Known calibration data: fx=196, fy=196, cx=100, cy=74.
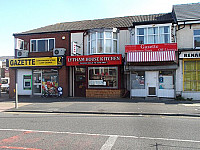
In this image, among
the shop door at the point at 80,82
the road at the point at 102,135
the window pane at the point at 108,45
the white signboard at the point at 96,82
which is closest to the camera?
the road at the point at 102,135

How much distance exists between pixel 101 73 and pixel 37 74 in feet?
21.5

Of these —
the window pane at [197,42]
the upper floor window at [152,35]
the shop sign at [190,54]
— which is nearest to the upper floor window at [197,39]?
the window pane at [197,42]

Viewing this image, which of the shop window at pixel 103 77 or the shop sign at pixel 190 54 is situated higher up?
the shop sign at pixel 190 54

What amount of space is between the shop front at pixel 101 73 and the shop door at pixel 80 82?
835mm

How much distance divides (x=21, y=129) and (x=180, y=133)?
18.6 ft

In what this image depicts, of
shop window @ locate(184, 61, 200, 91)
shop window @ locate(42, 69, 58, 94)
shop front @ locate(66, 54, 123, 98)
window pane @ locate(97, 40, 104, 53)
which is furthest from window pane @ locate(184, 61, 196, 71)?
shop window @ locate(42, 69, 58, 94)

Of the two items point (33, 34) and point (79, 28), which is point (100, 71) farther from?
point (33, 34)

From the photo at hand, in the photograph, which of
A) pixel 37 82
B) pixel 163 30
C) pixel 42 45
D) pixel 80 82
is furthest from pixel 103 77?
pixel 42 45

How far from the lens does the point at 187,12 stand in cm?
1672

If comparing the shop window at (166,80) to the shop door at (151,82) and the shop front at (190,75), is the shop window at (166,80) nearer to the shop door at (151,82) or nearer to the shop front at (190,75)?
the shop door at (151,82)

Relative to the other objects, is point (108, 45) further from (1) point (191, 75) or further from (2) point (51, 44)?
(1) point (191, 75)

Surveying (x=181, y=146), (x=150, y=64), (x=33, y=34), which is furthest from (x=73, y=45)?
(x=181, y=146)

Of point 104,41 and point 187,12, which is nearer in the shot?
point 187,12

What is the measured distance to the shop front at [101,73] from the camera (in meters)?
16.5
